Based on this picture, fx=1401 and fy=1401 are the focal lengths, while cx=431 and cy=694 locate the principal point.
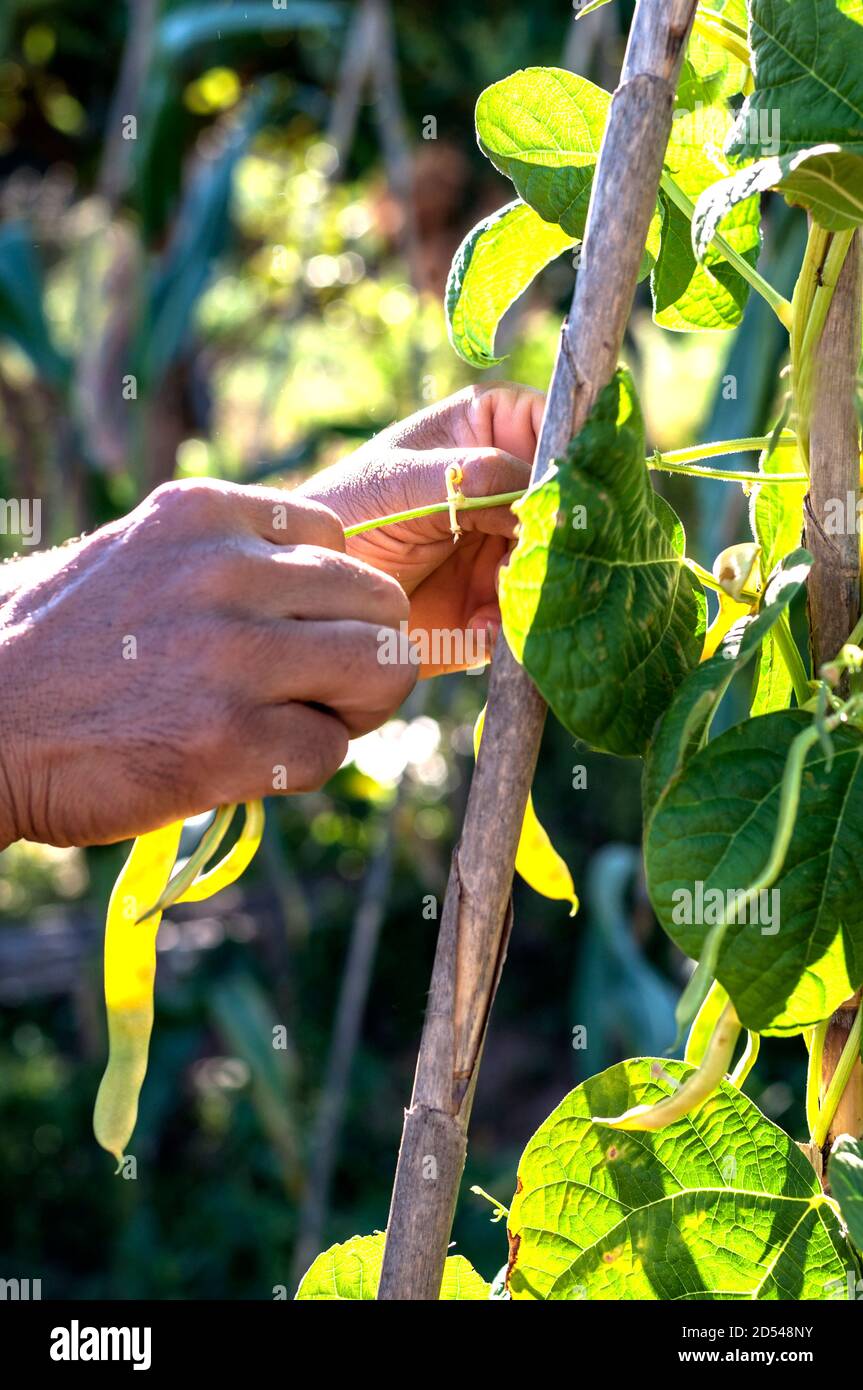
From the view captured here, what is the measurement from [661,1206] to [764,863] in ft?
0.41

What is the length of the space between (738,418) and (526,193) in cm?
92

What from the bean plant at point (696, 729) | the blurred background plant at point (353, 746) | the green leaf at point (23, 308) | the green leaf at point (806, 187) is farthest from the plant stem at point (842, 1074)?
the green leaf at point (23, 308)

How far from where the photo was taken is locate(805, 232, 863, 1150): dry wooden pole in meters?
0.38

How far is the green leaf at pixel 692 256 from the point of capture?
446mm

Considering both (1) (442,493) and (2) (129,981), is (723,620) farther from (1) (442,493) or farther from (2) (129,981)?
(2) (129,981)

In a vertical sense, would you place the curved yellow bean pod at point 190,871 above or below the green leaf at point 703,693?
below

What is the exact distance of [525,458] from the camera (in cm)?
50

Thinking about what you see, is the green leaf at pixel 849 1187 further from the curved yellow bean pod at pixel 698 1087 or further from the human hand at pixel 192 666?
the human hand at pixel 192 666

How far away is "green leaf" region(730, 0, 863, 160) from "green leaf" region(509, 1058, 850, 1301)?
254mm

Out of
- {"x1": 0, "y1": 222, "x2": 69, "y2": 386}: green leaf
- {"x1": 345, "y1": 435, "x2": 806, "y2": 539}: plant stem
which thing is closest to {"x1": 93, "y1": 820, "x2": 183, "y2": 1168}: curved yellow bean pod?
{"x1": 345, "y1": 435, "x2": 806, "y2": 539}: plant stem

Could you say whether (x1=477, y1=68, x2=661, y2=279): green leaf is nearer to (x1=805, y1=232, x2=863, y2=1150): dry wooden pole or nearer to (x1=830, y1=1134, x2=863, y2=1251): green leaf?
(x1=805, y1=232, x2=863, y2=1150): dry wooden pole

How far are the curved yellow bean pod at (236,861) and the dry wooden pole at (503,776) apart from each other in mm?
58

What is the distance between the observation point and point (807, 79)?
13.8 inches
